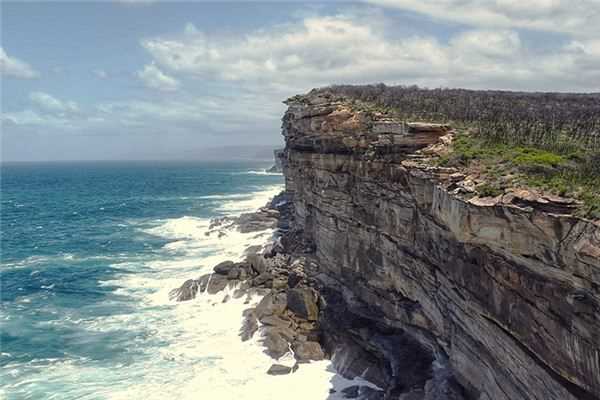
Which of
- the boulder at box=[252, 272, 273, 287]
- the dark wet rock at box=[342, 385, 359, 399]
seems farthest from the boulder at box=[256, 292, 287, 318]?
the dark wet rock at box=[342, 385, 359, 399]

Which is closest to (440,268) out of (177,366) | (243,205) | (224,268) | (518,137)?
(518,137)

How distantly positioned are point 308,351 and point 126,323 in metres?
15.0

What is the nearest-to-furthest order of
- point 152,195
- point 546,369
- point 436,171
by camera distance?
point 546,369, point 436,171, point 152,195

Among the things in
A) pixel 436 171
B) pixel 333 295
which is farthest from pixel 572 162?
pixel 333 295

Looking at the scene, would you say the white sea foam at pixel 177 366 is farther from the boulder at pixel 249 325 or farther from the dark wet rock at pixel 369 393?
the dark wet rock at pixel 369 393

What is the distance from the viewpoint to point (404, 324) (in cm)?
2761

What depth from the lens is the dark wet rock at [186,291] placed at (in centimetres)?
3947

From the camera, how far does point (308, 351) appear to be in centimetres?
2877

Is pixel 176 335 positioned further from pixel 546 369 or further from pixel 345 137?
pixel 546 369

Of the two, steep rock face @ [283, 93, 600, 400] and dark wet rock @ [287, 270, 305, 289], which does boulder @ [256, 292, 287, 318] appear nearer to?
dark wet rock @ [287, 270, 305, 289]

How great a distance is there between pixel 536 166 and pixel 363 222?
1376 centimetres

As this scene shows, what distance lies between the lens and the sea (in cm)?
2652

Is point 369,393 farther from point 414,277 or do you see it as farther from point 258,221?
point 258,221

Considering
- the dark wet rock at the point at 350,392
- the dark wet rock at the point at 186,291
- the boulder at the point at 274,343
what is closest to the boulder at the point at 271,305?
the boulder at the point at 274,343
